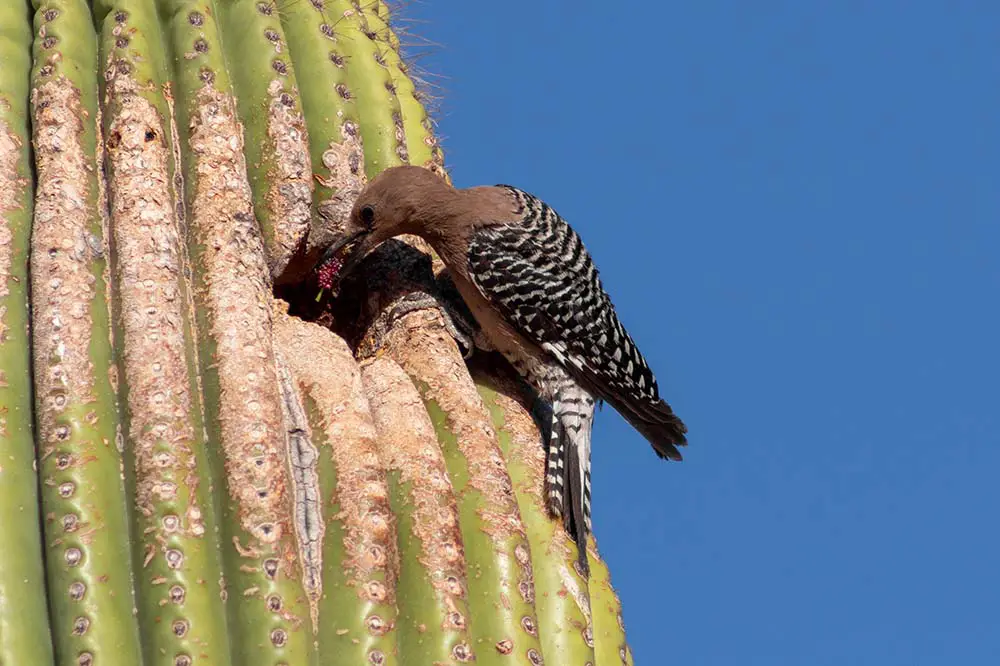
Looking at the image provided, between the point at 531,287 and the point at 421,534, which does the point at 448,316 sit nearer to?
the point at 531,287

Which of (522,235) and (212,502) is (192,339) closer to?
(212,502)

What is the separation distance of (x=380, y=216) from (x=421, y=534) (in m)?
1.49

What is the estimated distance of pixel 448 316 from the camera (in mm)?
5027

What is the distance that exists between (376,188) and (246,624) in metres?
1.95

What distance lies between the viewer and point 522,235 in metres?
5.58

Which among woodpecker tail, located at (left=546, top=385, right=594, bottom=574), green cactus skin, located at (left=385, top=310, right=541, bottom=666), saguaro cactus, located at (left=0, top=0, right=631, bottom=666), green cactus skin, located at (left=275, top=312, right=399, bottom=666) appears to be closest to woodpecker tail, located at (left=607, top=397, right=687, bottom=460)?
woodpecker tail, located at (left=546, top=385, right=594, bottom=574)

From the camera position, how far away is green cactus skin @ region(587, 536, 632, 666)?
4.04 m

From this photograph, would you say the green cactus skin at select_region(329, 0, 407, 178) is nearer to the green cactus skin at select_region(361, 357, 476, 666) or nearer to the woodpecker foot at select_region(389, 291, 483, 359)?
the woodpecker foot at select_region(389, 291, 483, 359)

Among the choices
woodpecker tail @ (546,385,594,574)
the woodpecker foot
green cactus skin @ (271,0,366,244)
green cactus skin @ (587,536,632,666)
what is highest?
green cactus skin @ (271,0,366,244)

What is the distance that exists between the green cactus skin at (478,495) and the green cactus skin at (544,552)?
0.17 m

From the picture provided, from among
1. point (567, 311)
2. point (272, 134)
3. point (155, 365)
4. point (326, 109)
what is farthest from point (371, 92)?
point (155, 365)

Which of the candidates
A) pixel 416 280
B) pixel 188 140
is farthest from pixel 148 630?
pixel 416 280

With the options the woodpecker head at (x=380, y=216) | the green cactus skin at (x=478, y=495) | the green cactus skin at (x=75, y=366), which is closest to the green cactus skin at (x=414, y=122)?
the woodpecker head at (x=380, y=216)

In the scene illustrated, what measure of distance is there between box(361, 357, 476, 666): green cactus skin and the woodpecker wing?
3.97 ft
